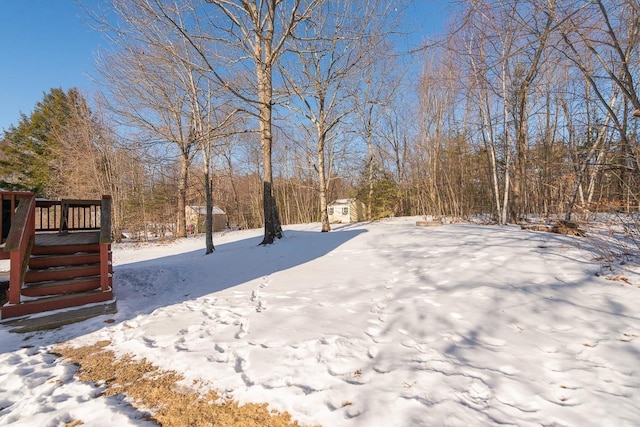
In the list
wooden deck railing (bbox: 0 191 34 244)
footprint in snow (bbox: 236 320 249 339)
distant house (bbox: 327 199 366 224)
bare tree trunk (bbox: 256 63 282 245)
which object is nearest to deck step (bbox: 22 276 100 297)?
wooden deck railing (bbox: 0 191 34 244)

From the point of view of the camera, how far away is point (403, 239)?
7.33 metres

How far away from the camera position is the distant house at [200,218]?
22517 millimetres

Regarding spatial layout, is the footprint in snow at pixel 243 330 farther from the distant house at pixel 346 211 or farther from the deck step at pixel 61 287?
the distant house at pixel 346 211

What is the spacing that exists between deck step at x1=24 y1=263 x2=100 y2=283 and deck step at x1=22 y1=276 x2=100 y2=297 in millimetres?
74

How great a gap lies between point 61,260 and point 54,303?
69cm

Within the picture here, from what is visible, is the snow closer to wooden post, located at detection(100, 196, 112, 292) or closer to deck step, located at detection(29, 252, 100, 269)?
wooden post, located at detection(100, 196, 112, 292)

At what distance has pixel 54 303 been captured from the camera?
3.57m

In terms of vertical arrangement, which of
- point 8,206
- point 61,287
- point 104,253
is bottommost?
point 61,287

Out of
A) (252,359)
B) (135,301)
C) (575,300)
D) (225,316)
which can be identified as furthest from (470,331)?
(135,301)

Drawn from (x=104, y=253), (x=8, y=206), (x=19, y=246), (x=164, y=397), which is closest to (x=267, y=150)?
(x=104, y=253)

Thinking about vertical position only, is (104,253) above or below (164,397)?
above

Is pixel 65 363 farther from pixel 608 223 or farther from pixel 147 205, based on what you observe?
pixel 147 205

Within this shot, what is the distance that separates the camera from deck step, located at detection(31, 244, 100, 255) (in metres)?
4.05

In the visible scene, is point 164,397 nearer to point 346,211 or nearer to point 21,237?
point 21,237
